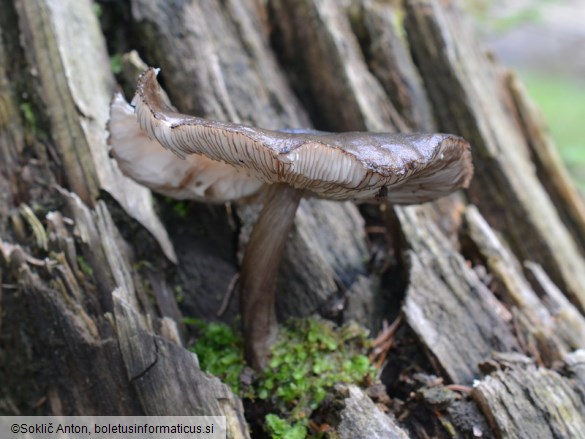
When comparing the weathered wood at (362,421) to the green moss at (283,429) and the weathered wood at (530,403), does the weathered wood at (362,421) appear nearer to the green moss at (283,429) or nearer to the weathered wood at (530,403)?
the green moss at (283,429)

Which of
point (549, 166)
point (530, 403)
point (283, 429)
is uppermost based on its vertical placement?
point (549, 166)

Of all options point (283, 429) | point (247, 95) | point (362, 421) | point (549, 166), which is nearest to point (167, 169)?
point (247, 95)

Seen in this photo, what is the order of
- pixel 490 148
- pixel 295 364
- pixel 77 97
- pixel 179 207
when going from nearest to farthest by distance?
pixel 295 364 → pixel 77 97 → pixel 179 207 → pixel 490 148

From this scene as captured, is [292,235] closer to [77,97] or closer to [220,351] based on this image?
[220,351]

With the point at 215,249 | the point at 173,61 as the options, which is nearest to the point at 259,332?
the point at 215,249

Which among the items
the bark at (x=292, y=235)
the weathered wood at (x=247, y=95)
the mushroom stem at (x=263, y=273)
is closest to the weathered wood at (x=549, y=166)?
the bark at (x=292, y=235)

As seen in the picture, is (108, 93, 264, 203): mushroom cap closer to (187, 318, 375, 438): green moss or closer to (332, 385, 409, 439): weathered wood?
(187, 318, 375, 438): green moss

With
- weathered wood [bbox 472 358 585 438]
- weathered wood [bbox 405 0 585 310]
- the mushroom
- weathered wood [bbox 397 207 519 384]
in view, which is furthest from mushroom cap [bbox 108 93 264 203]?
weathered wood [bbox 405 0 585 310]
